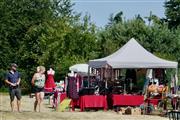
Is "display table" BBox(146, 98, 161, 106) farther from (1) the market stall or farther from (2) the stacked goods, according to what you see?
(2) the stacked goods

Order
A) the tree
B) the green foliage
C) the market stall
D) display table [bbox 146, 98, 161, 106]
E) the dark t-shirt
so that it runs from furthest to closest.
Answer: the tree → the green foliage → the market stall → display table [bbox 146, 98, 161, 106] → the dark t-shirt

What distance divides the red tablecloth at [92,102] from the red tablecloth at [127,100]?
16.9 inches

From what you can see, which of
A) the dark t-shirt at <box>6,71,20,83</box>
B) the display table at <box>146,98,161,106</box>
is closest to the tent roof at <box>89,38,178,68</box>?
the display table at <box>146,98,161,106</box>

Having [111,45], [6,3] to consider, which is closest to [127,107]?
→ [111,45]

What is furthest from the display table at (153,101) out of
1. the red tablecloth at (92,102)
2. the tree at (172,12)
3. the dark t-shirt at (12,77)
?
the tree at (172,12)

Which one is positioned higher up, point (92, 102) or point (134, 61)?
point (134, 61)

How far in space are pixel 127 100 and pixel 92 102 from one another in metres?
1.43

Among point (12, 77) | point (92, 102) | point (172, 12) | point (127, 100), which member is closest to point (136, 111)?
point (127, 100)

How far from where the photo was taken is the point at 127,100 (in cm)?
2311

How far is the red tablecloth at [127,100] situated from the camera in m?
23.0

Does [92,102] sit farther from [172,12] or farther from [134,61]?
[172,12]

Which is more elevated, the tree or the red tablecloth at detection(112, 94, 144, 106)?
the tree

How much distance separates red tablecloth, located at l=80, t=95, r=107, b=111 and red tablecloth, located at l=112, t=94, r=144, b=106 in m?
0.43

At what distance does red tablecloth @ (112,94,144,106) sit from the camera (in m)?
23.0
